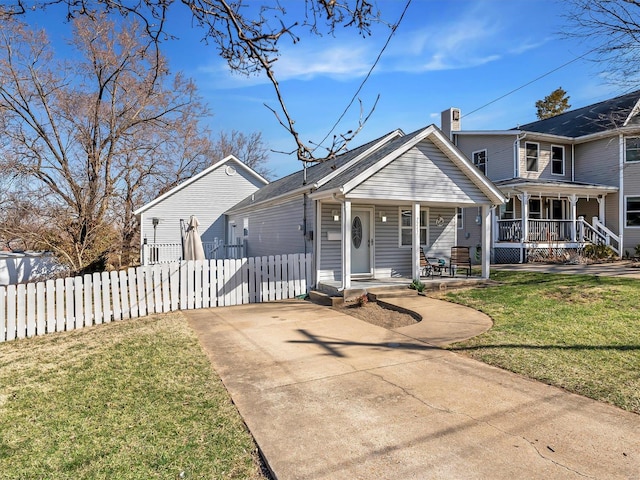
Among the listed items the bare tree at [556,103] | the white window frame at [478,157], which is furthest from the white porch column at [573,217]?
the bare tree at [556,103]

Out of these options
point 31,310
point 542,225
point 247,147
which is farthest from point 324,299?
point 247,147

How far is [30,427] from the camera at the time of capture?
3.58m

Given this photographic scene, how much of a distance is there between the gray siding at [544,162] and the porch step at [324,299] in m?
14.2

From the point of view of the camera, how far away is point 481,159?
2122 centimetres

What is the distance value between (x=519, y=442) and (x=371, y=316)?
5473 mm

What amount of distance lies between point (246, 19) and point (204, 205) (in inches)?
840

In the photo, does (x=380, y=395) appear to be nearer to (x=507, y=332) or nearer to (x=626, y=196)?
(x=507, y=332)

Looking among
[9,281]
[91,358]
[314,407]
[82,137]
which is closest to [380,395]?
[314,407]

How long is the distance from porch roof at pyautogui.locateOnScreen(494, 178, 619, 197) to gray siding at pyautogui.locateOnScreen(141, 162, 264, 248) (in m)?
14.8

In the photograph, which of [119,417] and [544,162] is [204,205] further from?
[119,417]

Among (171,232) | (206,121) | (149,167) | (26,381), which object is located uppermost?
(206,121)

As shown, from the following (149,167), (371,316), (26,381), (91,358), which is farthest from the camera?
(149,167)

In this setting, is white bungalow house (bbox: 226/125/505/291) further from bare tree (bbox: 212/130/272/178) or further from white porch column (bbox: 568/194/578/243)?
bare tree (bbox: 212/130/272/178)

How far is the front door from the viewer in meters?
12.0
